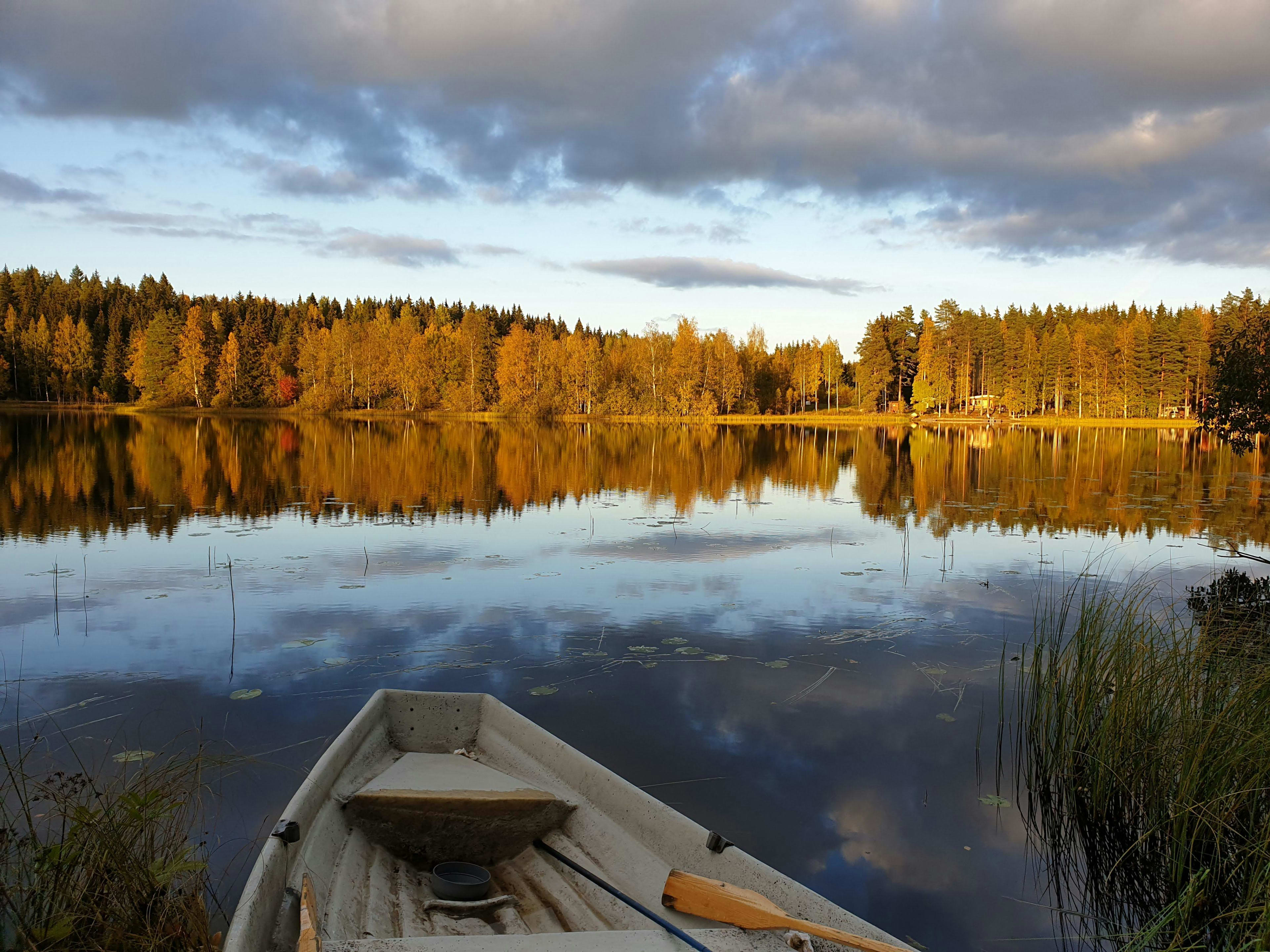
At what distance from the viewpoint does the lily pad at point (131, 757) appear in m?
6.69

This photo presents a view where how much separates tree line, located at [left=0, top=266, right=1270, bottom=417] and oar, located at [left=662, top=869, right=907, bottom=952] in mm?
79908

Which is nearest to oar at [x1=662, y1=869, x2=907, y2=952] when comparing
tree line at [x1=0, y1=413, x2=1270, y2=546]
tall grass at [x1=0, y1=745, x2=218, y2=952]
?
tall grass at [x1=0, y1=745, x2=218, y2=952]

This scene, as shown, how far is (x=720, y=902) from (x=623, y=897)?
0.66 m

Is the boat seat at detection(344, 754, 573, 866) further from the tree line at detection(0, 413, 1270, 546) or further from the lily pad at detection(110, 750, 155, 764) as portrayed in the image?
the tree line at detection(0, 413, 1270, 546)

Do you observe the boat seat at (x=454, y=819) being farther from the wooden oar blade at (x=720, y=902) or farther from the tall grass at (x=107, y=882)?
the wooden oar blade at (x=720, y=902)

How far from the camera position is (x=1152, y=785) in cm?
558

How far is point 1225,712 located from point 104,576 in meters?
14.7

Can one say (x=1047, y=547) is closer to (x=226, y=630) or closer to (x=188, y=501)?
(x=226, y=630)

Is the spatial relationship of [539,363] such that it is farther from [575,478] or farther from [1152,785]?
[1152,785]

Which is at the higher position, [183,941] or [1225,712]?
[1225,712]

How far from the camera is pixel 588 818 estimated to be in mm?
5145

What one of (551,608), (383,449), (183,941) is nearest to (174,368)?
(383,449)

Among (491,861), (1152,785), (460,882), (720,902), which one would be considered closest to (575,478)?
(491,861)

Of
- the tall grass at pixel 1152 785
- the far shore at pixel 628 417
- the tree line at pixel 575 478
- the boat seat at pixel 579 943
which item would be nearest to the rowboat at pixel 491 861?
the boat seat at pixel 579 943
